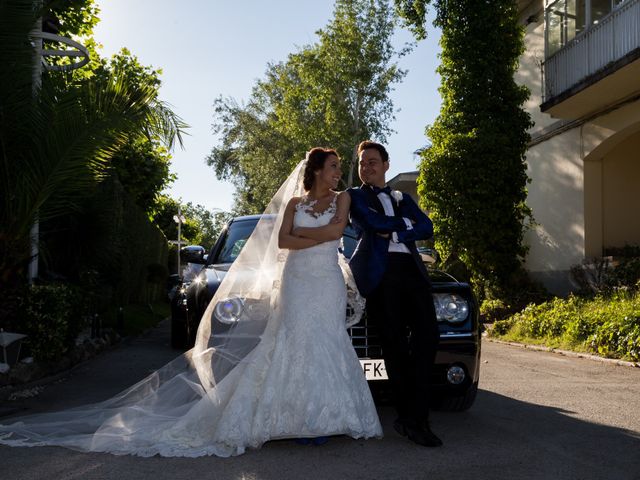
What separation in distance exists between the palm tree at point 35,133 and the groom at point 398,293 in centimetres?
409

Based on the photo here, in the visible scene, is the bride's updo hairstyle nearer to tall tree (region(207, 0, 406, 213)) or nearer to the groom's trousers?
the groom's trousers

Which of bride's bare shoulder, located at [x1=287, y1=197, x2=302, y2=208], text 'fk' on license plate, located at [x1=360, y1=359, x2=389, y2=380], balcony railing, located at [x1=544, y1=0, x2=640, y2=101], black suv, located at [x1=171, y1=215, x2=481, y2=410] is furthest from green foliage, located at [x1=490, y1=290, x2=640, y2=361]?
bride's bare shoulder, located at [x1=287, y1=197, x2=302, y2=208]

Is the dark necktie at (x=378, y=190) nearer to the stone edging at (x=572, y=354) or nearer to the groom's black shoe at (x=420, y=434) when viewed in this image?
the groom's black shoe at (x=420, y=434)

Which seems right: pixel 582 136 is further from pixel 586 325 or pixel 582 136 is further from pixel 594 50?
pixel 586 325

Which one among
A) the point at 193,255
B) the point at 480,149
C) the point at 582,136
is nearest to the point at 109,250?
the point at 193,255

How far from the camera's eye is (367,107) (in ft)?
115

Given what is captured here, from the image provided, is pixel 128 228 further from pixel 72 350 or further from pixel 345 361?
pixel 345 361

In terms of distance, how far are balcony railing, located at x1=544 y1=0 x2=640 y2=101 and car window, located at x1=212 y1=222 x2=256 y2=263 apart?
8.19 metres

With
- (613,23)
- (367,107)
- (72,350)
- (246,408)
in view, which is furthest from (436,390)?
(367,107)

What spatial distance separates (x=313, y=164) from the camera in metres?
4.89

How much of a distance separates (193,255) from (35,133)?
7.69 feet

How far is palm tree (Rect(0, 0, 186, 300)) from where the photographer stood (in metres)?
7.38

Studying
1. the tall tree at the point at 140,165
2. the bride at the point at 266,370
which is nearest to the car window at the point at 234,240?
the bride at the point at 266,370

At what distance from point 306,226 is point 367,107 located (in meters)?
30.9
